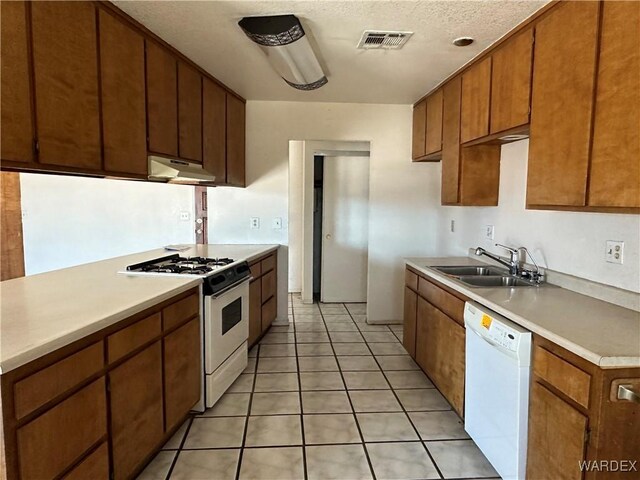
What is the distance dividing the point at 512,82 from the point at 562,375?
1.64 m

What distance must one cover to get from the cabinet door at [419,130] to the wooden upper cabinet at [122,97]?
2.60m

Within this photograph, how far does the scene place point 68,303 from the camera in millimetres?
1733

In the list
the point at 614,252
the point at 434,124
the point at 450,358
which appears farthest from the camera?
the point at 434,124

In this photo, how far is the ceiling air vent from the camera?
2387 millimetres

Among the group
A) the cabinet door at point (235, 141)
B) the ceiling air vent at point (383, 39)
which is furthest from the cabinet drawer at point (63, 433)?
the cabinet door at point (235, 141)

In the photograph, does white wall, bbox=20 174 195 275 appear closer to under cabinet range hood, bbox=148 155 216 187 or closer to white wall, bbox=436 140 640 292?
under cabinet range hood, bbox=148 155 216 187

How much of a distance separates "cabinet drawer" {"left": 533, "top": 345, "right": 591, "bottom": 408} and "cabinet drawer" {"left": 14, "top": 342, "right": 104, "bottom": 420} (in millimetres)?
1760

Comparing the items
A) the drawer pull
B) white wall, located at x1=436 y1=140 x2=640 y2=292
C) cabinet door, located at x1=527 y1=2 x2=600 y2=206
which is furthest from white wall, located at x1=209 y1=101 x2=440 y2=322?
the drawer pull

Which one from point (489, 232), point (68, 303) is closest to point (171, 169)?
point (68, 303)

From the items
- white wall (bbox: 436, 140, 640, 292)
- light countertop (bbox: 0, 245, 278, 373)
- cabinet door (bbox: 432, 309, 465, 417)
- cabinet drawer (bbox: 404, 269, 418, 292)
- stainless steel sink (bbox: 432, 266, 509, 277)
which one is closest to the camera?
light countertop (bbox: 0, 245, 278, 373)

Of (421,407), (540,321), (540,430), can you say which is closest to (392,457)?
(421,407)

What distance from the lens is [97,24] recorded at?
195 centimetres

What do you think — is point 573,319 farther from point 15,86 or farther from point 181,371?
point 15,86

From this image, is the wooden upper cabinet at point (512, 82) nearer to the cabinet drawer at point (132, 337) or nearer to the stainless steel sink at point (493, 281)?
the stainless steel sink at point (493, 281)
